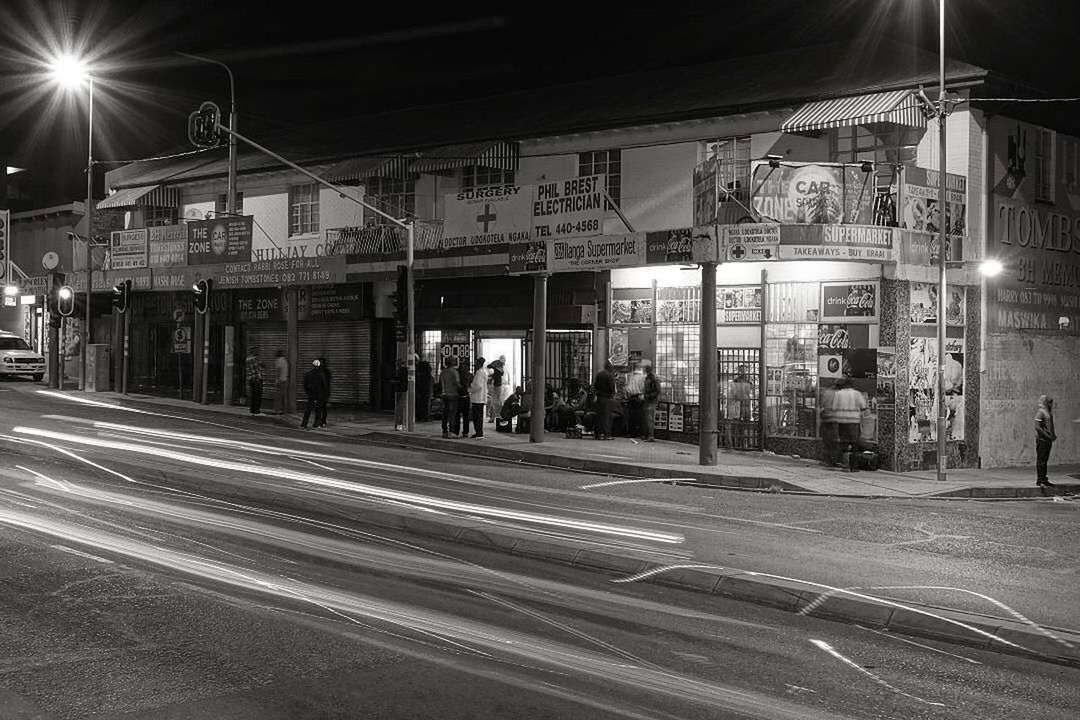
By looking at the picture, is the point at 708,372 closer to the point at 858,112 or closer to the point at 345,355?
the point at 858,112

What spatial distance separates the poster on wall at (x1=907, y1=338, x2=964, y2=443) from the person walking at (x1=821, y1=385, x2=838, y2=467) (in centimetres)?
145

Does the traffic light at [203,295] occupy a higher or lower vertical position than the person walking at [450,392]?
higher

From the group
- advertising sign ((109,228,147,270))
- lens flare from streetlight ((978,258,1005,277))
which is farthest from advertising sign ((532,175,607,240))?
advertising sign ((109,228,147,270))

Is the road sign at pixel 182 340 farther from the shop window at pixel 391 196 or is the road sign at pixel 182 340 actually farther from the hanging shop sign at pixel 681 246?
the hanging shop sign at pixel 681 246

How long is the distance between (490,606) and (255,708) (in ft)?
9.20

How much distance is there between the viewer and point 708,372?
20.9 m

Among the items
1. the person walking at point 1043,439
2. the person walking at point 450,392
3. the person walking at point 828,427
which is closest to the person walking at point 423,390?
the person walking at point 450,392

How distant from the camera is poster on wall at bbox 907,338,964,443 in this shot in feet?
70.1

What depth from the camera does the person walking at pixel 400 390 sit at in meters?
26.1

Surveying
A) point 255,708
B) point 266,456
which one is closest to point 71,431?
point 266,456

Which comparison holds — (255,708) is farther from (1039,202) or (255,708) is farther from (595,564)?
(1039,202)

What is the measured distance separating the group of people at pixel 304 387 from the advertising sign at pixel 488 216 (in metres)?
4.56

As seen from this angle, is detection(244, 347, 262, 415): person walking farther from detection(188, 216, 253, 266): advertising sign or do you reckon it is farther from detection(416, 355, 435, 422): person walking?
detection(416, 355, 435, 422): person walking

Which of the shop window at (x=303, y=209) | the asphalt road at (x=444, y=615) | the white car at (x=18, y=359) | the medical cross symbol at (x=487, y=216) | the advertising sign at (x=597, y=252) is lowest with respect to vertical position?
the asphalt road at (x=444, y=615)
